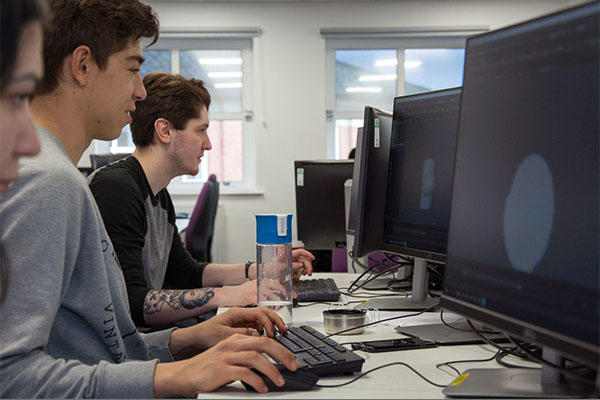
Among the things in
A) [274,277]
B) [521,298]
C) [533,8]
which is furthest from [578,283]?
[533,8]

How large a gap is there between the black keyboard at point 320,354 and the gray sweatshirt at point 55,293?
26cm

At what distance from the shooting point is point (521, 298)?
0.75 m

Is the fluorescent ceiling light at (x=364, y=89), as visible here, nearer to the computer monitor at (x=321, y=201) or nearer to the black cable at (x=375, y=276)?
the computer monitor at (x=321, y=201)

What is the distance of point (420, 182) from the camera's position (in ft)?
4.70

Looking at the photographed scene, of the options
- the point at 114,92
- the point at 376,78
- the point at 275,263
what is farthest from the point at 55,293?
the point at 376,78

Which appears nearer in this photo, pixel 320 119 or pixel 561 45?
pixel 561 45

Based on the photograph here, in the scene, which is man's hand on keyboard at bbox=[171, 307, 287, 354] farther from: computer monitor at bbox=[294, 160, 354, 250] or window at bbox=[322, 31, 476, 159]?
window at bbox=[322, 31, 476, 159]

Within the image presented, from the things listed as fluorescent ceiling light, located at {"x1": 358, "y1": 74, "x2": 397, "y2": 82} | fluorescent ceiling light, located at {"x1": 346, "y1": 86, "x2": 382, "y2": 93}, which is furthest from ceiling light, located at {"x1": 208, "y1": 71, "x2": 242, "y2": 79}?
fluorescent ceiling light, located at {"x1": 358, "y1": 74, "x2": 397, "y2": 82}

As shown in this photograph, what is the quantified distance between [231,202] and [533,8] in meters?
3.25

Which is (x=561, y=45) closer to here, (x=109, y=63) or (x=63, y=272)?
(x=63, y=272)

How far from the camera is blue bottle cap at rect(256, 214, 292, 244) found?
1.40 m

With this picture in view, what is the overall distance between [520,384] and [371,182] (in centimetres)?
80

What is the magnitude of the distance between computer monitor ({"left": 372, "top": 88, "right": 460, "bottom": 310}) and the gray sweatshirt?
0.73m

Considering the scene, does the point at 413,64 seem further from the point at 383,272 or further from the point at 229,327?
the point at 229,327
